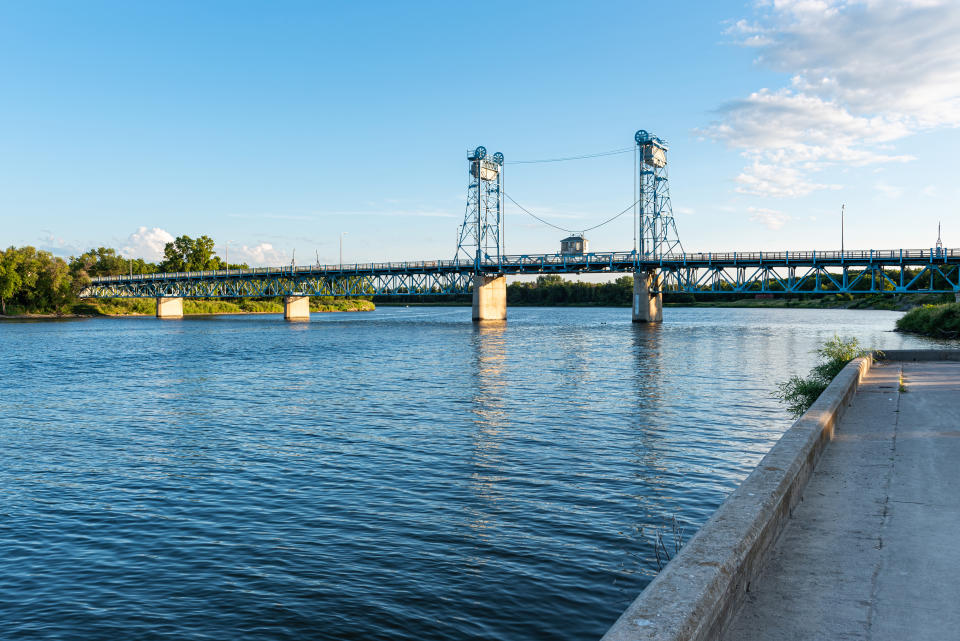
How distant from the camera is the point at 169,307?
16075cm

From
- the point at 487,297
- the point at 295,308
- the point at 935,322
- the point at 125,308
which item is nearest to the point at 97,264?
the point at 125,308

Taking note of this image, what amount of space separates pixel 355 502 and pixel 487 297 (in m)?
110

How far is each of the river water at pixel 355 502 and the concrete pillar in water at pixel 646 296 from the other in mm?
77222

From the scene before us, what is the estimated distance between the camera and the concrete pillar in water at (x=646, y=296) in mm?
110000

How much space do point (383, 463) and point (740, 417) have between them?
1282 centimetres

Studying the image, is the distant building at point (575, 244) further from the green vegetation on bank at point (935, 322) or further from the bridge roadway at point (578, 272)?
the green vegetation on bank at point (935, 322)

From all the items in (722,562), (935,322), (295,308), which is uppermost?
(295,308)

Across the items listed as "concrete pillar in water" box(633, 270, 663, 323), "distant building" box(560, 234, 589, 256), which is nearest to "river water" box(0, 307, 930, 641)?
"concrete pillar in water" box(633, 270, 663, 323)

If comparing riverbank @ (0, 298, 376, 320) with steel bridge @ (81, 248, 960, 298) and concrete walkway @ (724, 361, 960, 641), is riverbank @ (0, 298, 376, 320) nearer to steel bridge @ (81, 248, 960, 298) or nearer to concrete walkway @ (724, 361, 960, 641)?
A: steel bridge @ (81, 248, 960, 298)

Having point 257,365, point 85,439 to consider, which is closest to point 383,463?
point 85,439

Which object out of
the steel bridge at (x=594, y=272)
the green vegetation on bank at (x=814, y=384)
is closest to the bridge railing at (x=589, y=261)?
the steel bridge at (x=594, y=272)

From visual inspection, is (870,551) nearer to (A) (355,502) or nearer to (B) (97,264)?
(A) (355,502)

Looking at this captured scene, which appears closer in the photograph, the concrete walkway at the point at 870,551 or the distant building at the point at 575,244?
the concrete walkway at the point at 870,551

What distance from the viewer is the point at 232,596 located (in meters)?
10.0
